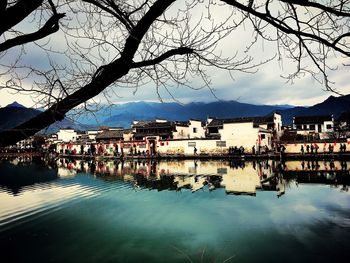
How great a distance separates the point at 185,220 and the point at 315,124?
45.7 m

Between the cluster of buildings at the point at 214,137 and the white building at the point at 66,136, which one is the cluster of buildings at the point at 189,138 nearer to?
the cluster of buildings at the point at 214,137

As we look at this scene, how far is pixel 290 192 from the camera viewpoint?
19.0 metres

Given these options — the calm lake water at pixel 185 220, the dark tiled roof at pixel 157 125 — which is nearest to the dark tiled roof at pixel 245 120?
the dark tiled roof at pixel 157 125

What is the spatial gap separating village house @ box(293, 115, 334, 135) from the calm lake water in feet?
98.1

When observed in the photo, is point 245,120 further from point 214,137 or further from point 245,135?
point 214,137

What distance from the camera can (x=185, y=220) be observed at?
14016 mm

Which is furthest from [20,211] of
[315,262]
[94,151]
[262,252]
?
[94,151]

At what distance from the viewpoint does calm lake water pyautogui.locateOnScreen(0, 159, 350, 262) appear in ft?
33.0

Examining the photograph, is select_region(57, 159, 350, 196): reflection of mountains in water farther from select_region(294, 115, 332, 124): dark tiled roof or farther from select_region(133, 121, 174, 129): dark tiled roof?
select_region(294, 115, 332, 124): dark tiled roof

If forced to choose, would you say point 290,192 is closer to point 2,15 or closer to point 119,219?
point 119,219

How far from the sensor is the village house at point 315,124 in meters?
52.4

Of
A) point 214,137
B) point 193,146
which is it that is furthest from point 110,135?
point 214,137

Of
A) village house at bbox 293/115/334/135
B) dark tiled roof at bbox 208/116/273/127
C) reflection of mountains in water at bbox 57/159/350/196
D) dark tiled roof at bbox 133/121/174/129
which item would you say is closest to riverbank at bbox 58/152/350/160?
dark tiled roof at bbox 208/116/273/127

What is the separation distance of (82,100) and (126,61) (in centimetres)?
40
